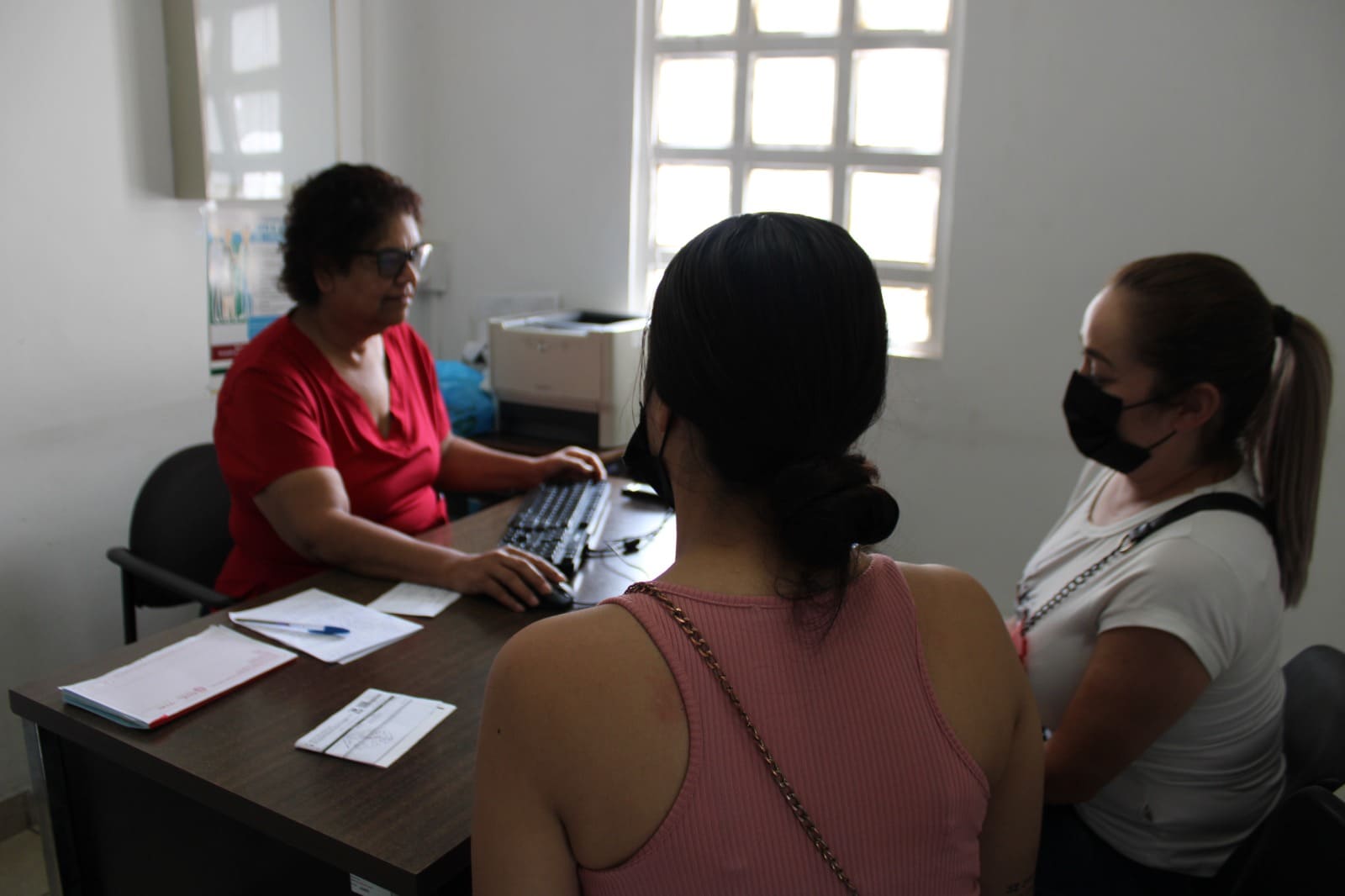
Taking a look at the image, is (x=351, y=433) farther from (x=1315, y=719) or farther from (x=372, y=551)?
(x=1315, y=719)

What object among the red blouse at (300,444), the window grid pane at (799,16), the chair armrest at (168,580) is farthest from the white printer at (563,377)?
the chair armrest at (168,580)

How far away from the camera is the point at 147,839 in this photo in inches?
52.1

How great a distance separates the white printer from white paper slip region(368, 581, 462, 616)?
4.25 feet

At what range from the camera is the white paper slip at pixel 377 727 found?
118cm

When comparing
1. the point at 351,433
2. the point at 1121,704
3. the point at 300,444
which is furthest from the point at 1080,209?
the point at 300,444

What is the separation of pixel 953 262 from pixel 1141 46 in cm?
72

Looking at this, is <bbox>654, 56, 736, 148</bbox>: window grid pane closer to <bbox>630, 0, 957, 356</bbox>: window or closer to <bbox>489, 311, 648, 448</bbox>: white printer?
<bbox>630, 0, 957, 356</bbox>: window

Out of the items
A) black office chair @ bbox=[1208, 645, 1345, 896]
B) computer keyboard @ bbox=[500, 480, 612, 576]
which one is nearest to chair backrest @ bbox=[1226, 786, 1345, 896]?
black office chair @ bbox=[1208, 645, 1345, 896]

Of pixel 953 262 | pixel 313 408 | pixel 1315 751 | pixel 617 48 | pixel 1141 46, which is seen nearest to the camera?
pixel 1315 751

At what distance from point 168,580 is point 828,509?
1.56m

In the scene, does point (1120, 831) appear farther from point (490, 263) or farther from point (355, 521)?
point (490, 263)

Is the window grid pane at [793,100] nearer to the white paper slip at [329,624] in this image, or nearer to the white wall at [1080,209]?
the white wall at [1080,209]

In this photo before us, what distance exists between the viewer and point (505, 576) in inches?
63.9

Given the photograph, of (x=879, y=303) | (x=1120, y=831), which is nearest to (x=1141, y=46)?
(x=1120, y=831)
